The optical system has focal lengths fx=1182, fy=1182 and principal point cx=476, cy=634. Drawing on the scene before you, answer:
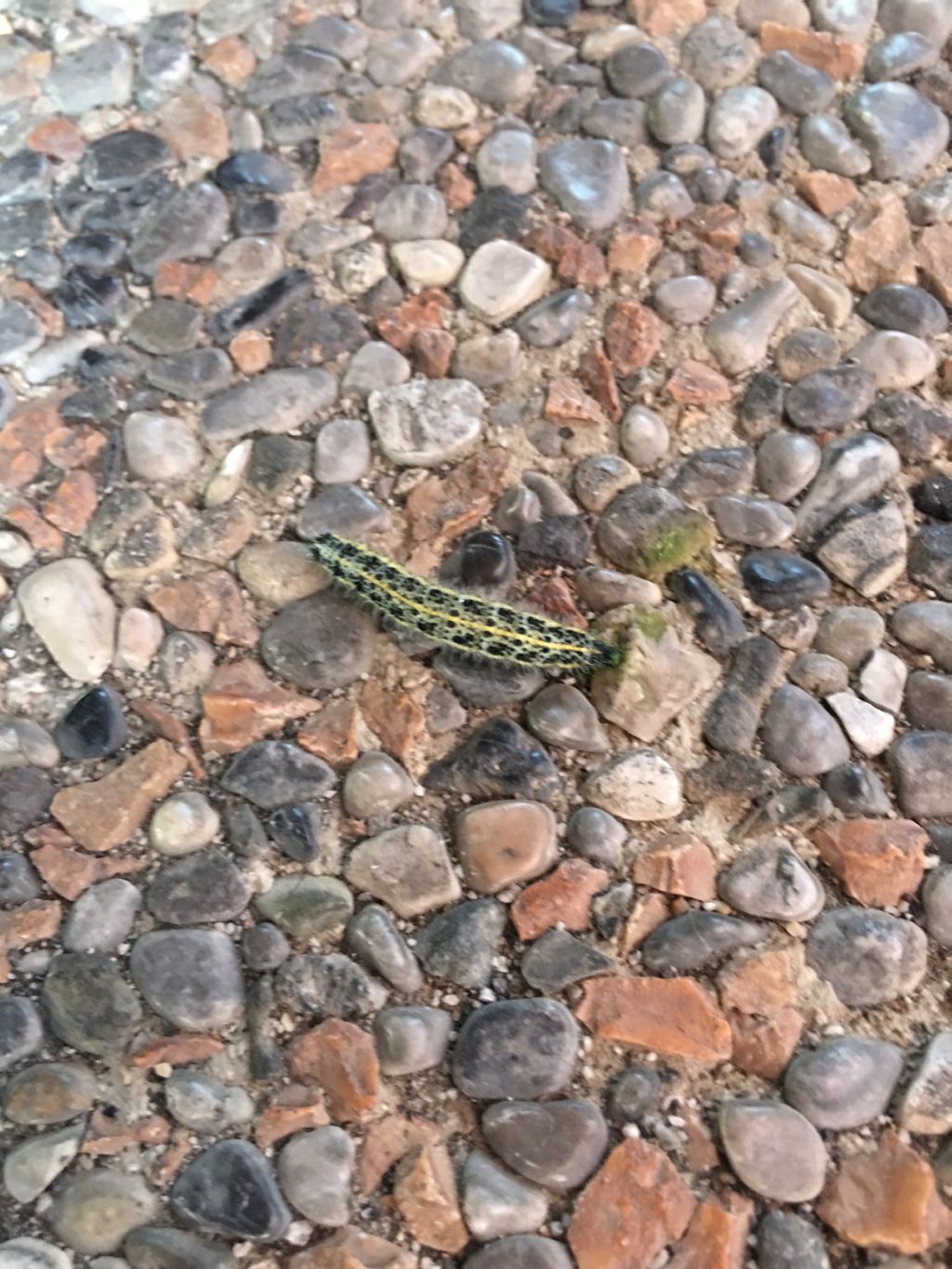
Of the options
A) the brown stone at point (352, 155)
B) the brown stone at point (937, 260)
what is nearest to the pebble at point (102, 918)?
the brown stone at point (352, 155)

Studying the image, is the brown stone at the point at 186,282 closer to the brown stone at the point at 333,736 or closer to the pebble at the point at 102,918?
the brown stone at the point at 333,736

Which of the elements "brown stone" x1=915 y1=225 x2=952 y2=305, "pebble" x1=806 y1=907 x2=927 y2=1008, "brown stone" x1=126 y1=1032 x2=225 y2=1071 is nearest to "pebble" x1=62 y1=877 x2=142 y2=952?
"brown stone" x1=126 y1=1032 x2=225 y2=1071

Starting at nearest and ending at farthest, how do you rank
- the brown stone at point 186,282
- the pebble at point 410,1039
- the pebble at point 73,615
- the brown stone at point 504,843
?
the pebble at point 410,1039 → the brown stone at point 504,843 → the pebble at point 73,615 → the brown stone at point 186,282

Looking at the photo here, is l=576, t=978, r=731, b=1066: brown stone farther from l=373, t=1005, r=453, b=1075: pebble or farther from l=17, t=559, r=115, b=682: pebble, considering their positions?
l=17, t=559, r=115, b=682: pebble

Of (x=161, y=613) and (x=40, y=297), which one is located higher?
(x=40, y=297)

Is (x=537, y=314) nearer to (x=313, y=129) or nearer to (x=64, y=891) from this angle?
(x=313, y=129)

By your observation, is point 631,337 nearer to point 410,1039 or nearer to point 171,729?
point 171,729

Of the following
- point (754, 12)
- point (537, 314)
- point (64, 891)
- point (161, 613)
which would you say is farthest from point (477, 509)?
point (754, 12)
